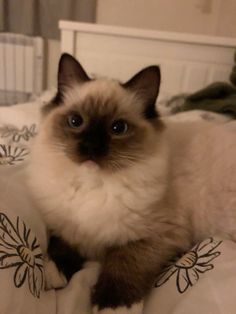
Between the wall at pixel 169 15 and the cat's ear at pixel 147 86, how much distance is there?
191 cm

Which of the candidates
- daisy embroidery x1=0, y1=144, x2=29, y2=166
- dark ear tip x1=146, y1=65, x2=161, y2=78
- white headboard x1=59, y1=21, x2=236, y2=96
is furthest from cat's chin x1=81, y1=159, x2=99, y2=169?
white headboard x1=59, y1=21, x2=236, y2=96

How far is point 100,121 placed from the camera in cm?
92

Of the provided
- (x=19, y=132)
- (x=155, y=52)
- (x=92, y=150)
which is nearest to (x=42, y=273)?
(x=92, y=150)

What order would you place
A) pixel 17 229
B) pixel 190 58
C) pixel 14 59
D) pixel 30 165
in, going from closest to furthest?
pixel 17 229 → pixel 30 165 → pixel 190 58 → pixel 14 59

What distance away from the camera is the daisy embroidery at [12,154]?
1277 millimetres

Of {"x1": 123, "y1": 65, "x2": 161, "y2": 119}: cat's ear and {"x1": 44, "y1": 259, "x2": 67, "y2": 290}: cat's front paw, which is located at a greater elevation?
{"x1": 123, "y1": 65, "x2": 161, "y2": 119}: cat's ear

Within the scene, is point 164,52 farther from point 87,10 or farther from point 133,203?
point 133,203

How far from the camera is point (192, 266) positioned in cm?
85

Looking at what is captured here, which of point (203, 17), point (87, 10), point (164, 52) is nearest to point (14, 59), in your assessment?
point (87, 10)

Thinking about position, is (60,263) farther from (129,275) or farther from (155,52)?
(155,52)

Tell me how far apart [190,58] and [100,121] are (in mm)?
1581

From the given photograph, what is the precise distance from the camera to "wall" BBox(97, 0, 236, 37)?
263cm

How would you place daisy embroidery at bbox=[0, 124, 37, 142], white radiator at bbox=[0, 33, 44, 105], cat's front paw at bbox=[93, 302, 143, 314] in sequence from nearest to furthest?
cat's front paw at bbox=[93, 302, 143, 314], daisy embroidery at bbox=[0, 124, 37, 142], white radiator at bbox=[0, 33, 44, 105]

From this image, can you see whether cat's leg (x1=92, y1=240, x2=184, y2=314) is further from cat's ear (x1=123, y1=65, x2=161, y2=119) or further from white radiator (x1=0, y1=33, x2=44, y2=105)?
white radiator (x1=0, y1=33, x2=44, y2=105)
